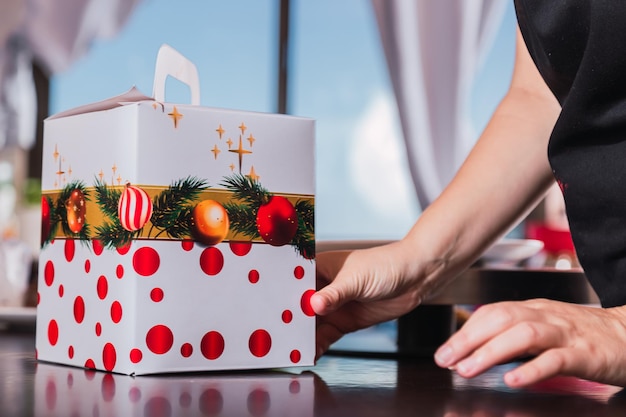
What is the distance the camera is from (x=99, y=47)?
221 inches

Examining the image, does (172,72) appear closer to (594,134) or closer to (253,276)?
(253,276)

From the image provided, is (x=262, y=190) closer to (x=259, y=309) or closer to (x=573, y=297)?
(x=259, y=309)

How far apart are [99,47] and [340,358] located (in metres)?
5.13

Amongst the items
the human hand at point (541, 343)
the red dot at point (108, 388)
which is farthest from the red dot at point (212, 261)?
the human hand at point (541, 343)

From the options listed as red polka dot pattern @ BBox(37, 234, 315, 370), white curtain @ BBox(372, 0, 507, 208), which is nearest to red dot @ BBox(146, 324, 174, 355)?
red polka dot pattern @ BBox(37, 234, 315, 370)

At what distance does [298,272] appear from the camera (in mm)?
674

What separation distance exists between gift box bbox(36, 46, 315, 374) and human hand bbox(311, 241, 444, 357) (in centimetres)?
4

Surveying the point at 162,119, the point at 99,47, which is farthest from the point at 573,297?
the point at 99,47

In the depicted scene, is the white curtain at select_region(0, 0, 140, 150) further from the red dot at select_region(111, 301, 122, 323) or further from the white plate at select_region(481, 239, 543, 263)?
the red dot at select_region(111, 301, 122, 323)

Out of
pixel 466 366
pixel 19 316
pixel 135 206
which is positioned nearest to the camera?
pixel 466 366

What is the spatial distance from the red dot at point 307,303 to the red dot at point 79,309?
0.17 m

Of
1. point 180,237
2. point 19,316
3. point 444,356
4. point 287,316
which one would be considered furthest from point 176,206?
point 19,316

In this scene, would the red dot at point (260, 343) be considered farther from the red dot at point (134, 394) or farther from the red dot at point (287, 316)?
the red dot at point (134, 394)

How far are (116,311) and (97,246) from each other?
0.06 meters
